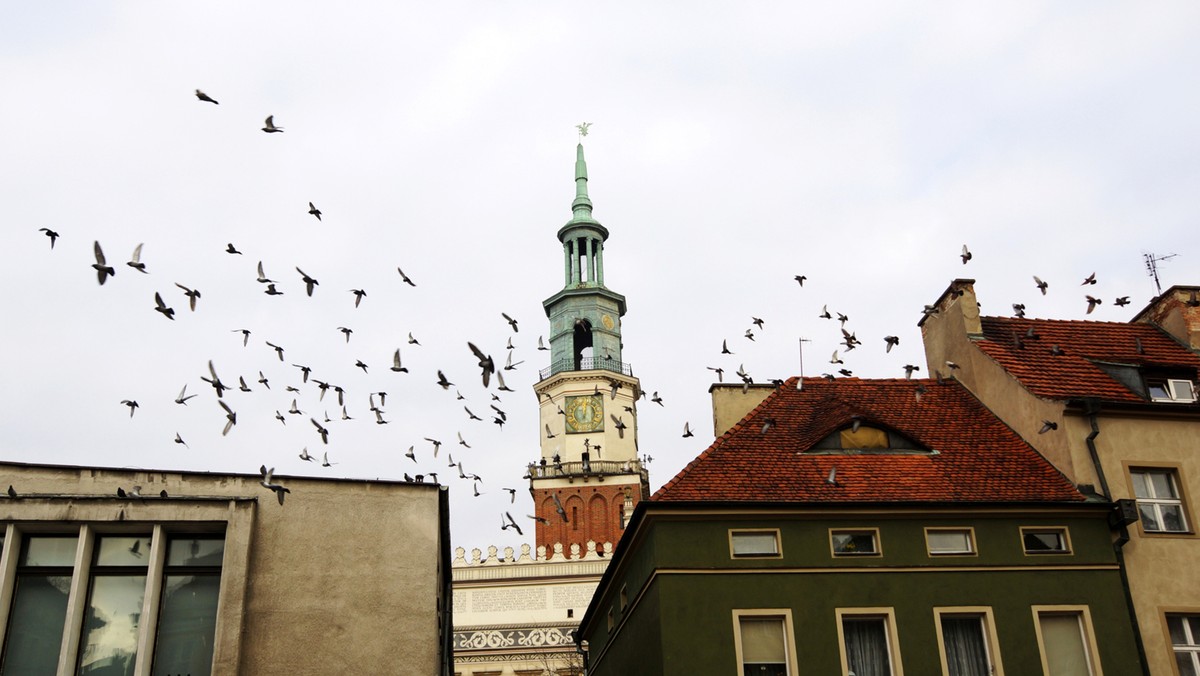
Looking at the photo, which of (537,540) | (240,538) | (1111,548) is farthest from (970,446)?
(537,540)

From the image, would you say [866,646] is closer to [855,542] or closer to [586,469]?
[855,542]

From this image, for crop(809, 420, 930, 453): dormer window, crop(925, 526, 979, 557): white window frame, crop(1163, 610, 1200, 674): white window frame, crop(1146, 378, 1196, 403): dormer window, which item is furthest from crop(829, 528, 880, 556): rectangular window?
crop(1146, 378, 1196, 403): dormer window

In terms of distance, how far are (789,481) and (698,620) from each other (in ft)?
12.7

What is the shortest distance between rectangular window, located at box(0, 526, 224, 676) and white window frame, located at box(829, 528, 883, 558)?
1173cm

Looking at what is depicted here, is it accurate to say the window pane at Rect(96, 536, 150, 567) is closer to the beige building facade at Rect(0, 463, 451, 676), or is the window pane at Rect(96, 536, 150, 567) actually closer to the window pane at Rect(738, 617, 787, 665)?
the beige building facade at Rect(0, 463, 451, 676)

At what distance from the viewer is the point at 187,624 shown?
21.4m

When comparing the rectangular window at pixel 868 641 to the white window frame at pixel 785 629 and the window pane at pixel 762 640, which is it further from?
the window pane at pixel 762 640

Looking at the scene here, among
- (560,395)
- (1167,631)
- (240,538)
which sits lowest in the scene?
(1167,631)

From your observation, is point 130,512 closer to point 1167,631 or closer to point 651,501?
point 651,501

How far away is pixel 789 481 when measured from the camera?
25469 millimetres

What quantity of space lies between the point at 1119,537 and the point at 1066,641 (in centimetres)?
252

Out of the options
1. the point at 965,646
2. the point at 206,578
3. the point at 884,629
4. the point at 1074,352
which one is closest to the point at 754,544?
the point at 884,629

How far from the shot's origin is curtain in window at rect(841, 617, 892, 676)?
916 inches

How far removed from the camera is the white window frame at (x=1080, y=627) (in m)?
23.5
